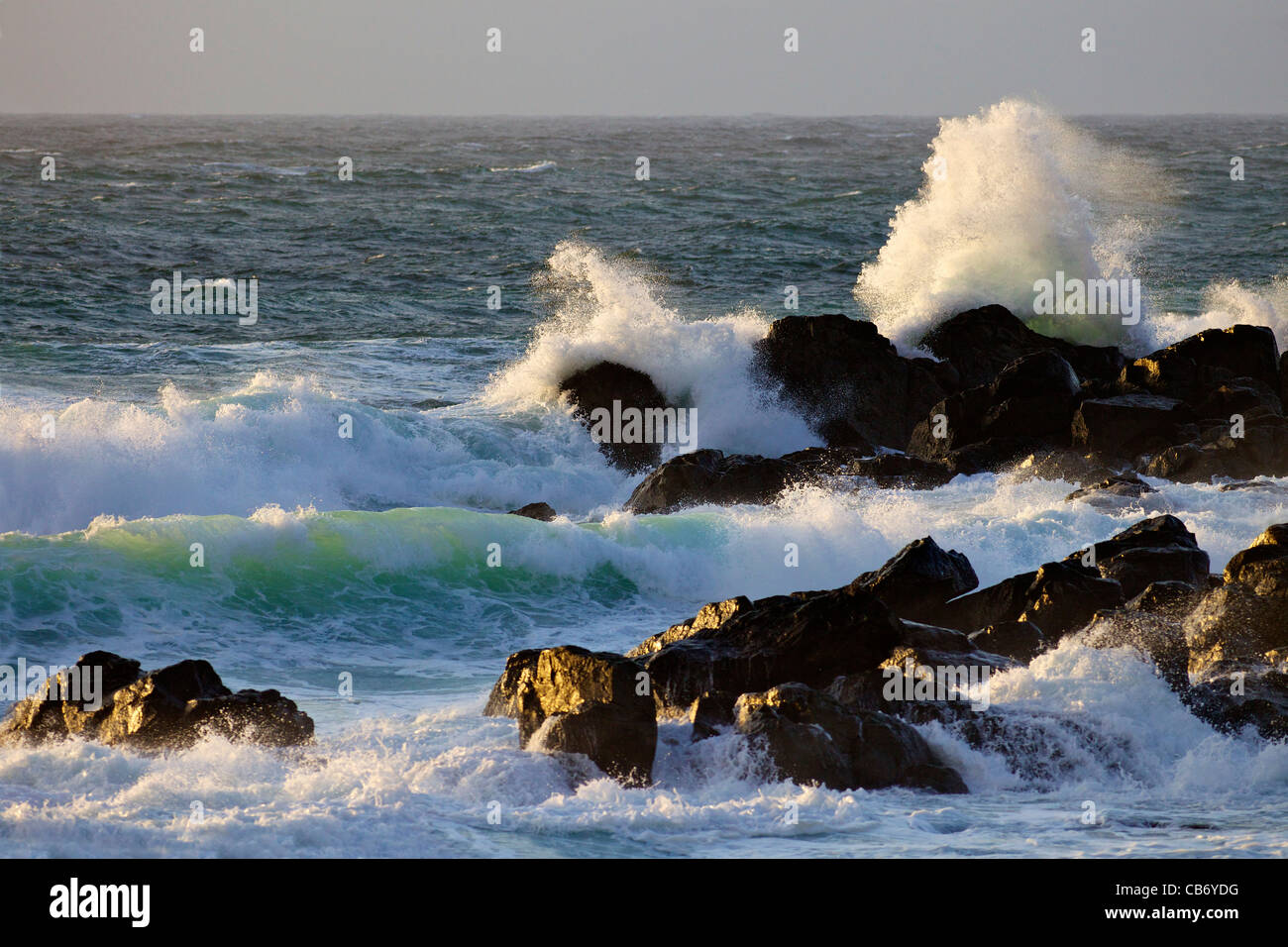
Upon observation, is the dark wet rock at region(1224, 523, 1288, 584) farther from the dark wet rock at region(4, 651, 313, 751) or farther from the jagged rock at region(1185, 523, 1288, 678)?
the dark wet rock at region(4, 651, 313, 751)

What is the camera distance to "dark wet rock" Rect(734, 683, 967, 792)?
6.79 metres

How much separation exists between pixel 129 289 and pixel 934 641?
68.0 feet

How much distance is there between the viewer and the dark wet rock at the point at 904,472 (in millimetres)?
14166

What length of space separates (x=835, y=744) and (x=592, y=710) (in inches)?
46.0

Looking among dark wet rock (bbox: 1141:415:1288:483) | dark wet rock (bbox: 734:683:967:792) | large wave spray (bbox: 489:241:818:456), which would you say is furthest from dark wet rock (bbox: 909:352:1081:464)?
dark wet rock (bbox: 734:683:967:792)

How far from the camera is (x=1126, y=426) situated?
1466 centimetres

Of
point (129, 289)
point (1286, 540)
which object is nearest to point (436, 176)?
point (129, 289)

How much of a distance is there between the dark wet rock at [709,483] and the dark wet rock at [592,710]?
5.95 meters

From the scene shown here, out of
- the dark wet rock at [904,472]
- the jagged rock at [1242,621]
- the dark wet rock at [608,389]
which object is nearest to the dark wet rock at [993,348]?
the dark wet rock at [904,472]

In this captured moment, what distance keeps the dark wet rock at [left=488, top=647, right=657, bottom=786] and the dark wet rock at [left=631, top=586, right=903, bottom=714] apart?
399mm

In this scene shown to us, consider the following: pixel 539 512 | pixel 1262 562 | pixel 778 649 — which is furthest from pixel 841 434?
pixel 778 649

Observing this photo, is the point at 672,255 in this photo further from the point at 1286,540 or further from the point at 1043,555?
the point at 1286,540

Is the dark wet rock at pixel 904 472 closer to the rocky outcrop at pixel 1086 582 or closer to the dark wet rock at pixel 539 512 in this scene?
the dark wet rock at pixel 539 512

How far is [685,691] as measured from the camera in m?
7.74
